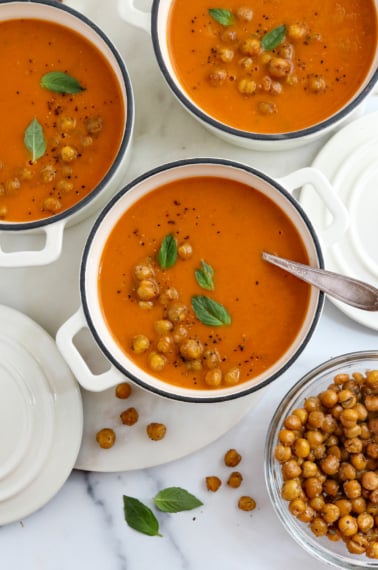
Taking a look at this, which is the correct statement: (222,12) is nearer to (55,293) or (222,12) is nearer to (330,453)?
(55,293)

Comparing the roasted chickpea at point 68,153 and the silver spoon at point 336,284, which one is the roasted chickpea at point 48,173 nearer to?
the roasted chickpea at point 68,153

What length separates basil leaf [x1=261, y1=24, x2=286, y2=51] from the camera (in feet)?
5.65

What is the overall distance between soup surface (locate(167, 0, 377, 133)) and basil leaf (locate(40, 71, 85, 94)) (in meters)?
0.24

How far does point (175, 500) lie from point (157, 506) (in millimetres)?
53

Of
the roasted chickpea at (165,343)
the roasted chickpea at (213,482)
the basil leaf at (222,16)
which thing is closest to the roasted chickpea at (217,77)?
the basil leaf at (222,16)

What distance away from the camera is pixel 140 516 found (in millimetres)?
1972

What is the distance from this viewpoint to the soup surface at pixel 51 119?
1.76 m

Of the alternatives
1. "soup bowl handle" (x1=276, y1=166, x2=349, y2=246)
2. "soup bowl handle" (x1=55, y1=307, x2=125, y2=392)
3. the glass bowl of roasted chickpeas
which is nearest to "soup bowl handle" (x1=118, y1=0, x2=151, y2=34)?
"soup bowl handle" (x1=276, y1=166, x2=349, y2=246)

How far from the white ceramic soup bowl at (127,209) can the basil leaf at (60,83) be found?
0.30 m

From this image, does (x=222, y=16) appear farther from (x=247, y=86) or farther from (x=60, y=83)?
(x=60, y=83)

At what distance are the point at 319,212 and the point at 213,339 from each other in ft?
1.46

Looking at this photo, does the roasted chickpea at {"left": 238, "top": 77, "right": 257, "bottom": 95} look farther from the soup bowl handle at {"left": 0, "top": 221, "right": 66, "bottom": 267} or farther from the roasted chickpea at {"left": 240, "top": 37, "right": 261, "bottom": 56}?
the soup bowl handle at {"left": 0, "top": 221, "right": 66, "bottom": 267}

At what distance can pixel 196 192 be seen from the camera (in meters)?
1.71

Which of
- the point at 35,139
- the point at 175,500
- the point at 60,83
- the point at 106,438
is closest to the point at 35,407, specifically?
the point at 106,438
